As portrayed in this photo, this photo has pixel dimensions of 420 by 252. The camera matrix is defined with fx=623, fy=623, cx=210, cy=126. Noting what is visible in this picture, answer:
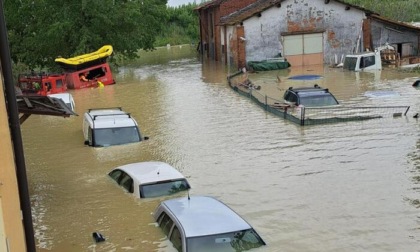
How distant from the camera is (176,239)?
10.2 m

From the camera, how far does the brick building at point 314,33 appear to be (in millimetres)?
42312

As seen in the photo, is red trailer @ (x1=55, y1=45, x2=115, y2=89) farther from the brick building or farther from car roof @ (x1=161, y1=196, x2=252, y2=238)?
car roof @ (x1=161, y1=196, x2=252, y2=238)

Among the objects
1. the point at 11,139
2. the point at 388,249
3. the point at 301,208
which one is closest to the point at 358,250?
the point at 388,249

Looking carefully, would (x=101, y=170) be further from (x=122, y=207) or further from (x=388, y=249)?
Result: (x=388, y=249)

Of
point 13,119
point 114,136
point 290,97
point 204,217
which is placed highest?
point 13,119

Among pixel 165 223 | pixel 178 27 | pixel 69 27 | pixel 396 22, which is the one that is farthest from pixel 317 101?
pixel 178 27

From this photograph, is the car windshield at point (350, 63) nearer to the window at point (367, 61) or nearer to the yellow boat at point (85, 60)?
the window at point (367, 61)

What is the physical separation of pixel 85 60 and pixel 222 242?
1111 inches

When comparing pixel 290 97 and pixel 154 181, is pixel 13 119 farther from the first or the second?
pixel 290 97

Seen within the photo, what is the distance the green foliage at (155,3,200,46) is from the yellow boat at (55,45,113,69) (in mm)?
43781

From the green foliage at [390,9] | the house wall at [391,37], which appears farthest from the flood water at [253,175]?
the green foliage at [390,9]

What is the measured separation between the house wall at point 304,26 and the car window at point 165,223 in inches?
1270

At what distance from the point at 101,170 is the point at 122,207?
11.7ft

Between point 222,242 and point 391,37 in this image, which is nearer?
point 222,242
